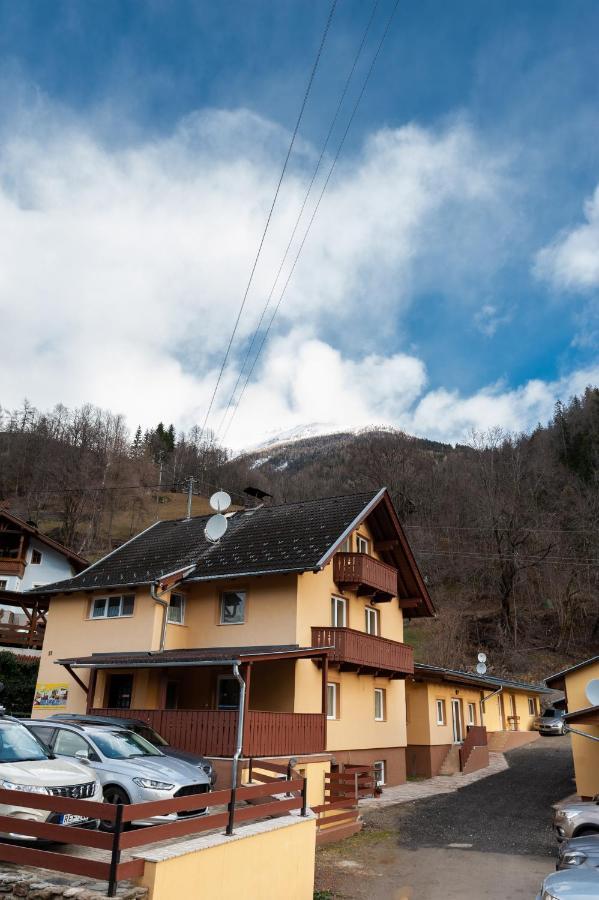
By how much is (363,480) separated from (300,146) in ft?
157

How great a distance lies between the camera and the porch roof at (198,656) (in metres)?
16.4

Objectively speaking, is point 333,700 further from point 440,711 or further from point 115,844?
point 115,844

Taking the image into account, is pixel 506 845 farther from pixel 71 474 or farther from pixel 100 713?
pixel 71 474

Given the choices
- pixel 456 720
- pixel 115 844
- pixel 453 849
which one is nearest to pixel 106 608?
pixel 453 849

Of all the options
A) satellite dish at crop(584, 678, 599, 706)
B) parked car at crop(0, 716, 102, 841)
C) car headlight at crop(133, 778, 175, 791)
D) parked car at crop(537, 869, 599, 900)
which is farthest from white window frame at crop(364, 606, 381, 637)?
parked car at crop(537, 869, 599, 900)

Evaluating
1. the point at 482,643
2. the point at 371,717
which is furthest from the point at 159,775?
the point at 482,643

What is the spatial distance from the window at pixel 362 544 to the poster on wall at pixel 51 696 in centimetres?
1131

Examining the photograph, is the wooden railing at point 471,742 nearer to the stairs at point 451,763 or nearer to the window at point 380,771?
the stairs at point 451,763

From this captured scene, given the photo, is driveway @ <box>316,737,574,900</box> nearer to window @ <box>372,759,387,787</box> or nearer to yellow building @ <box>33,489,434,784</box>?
window @ <box>372,759,387,787</box>

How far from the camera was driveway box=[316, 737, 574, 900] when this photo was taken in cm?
1119

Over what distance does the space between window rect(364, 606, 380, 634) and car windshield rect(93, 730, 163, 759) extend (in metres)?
13.2

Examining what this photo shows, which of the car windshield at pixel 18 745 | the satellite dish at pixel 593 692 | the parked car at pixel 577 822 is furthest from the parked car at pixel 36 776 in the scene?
the satellite dish at pixel 593 692

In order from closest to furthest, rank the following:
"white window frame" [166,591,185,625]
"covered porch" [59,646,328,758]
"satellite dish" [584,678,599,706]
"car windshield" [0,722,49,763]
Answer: "car windshield" [0,722,49,763] → "covered porch" [59,646,328,758] → "satellite dish" [584,678,599,706] → "white window frame" [166,591,185,625]

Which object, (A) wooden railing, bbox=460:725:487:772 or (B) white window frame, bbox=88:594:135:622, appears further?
(A) wooden railing, bbox=460:725:487:772
